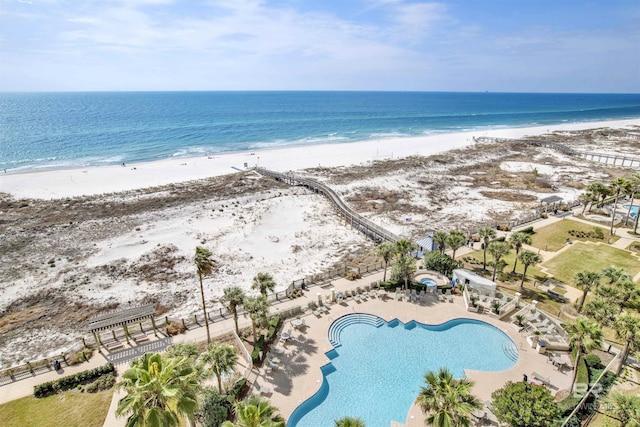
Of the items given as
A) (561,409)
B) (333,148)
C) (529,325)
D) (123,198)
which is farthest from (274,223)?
(333,148)

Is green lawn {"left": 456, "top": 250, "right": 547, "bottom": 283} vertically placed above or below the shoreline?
below

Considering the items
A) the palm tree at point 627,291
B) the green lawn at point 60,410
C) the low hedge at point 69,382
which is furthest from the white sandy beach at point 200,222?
the palm tree at point 627,291

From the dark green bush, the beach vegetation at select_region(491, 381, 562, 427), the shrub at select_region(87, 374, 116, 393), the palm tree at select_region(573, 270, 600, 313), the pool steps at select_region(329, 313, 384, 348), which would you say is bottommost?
the shrub at select_region(87, 374, 116, 393)

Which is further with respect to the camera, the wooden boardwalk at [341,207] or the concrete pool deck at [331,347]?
the wooden boardwalk at [341,207]

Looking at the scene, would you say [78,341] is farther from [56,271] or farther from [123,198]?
[123,198]

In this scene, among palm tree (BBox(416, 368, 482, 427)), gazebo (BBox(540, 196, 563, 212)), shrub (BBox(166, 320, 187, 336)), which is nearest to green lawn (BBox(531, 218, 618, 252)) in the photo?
gazebo (BBox(540, 196, 563, 212))

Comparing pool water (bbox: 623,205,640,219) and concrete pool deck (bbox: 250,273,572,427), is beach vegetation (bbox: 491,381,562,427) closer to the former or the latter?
concrete pool deck (bbox: 250,273,572,427)

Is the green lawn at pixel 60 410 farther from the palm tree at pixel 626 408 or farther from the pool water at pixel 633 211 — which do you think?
the pool water at pixel 633 211
